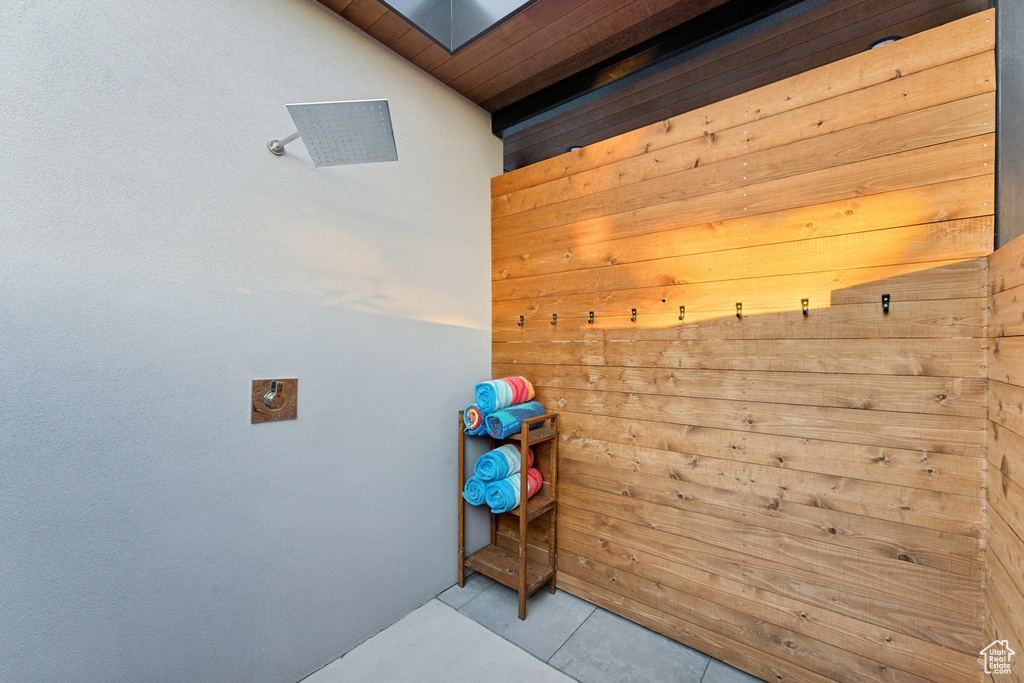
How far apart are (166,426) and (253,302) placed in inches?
19.0

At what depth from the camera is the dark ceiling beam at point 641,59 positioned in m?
1.73

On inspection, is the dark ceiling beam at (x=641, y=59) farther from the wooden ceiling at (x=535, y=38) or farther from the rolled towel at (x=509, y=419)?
the rolled towel at (x=509, y=419)

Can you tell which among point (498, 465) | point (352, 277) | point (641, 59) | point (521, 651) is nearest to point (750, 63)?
point (641, 59)

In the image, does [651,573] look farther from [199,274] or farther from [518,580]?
[199,274]

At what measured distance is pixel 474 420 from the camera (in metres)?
2.20

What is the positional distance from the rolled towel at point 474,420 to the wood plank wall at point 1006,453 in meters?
1.78

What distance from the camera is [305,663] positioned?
5.53 feet

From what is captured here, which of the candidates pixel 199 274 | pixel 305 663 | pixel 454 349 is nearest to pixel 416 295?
pixel 454 349

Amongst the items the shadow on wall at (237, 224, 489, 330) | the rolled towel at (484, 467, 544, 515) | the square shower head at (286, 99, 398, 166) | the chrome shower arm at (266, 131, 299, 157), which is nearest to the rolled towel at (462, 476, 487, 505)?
the rolled towel at (484, 467, 544, 515)

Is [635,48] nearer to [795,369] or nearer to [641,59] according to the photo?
[641,59]

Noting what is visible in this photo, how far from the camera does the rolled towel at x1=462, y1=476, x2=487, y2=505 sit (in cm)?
214

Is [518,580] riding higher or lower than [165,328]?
lower

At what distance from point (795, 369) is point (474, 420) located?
1.41m

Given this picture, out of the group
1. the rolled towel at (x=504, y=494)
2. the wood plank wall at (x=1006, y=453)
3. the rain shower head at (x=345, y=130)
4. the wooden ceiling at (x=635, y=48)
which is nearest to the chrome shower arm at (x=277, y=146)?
the rain shower head at (x=345, y=130)
